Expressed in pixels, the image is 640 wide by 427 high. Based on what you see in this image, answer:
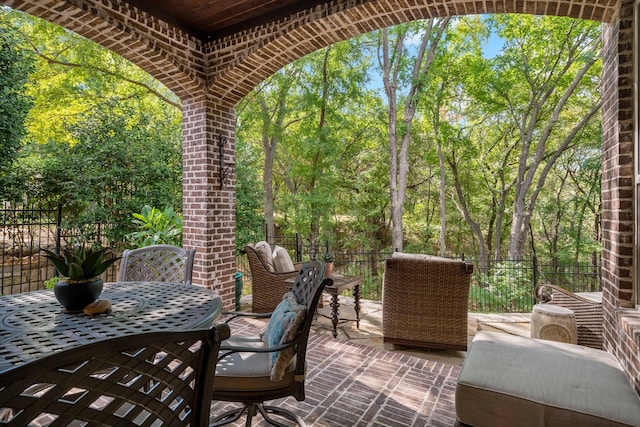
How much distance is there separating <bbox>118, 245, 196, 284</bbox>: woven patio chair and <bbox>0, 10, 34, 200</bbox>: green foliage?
3.91m

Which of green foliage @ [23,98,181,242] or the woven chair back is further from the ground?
green foliage @ [23,98,181,242]

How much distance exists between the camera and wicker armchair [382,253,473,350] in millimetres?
3102

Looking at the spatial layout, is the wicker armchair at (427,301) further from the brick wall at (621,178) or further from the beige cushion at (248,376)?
the beige cushion at (248,376)

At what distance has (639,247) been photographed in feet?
7.06

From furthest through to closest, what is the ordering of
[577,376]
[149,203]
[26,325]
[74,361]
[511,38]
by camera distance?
[511,38] < [149,203] < [577,376] < [26,325] < [74,361]

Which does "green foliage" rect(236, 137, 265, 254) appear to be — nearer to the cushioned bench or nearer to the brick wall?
the cushioned bench

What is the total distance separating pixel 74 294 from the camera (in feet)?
5.59

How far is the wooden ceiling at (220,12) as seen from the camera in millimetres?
3398

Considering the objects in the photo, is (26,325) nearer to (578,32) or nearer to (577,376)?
(577,376)

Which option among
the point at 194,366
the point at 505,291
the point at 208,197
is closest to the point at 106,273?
the point at 208,197

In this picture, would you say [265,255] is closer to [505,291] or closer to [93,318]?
[93,318]

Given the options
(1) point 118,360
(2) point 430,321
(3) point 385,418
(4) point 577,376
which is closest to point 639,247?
(4) point 577,376

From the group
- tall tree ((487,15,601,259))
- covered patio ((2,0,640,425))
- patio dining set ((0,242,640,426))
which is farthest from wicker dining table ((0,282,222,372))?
tall tree ((487,15,601,259))

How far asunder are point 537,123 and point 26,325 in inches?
442
